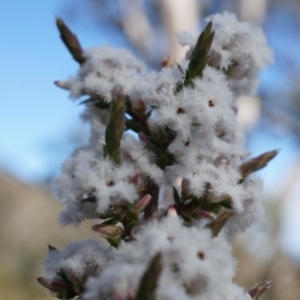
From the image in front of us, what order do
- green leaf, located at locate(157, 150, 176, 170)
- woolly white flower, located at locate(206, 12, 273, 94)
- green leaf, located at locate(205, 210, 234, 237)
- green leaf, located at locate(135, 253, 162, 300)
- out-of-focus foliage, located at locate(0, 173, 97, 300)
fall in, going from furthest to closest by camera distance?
out-of-focus foliage, located at locate(0, 173, 97, 300) → woolly white flower, located at locate(206, 12, 273, 94) → green leaf, located at locate(157, 150, 176, 170) → green leaf, located at locate(205, 210, 234, 237) → green leaf, located at locate(135, 253, 162, 300)

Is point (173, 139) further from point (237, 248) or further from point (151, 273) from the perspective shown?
point (237, 248)

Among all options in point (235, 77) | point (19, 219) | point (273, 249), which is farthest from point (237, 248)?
point (235, 77)

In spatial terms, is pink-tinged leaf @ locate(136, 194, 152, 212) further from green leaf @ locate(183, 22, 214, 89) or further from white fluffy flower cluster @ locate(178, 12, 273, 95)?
white fluffy flower cluster @ locate(178, 12, 273, 95)

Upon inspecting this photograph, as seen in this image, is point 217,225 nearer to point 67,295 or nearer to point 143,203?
point 143,203

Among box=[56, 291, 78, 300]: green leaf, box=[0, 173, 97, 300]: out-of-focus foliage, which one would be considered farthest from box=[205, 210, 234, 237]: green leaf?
box=[0, 173, 97, 300]: out-of-focus foliage

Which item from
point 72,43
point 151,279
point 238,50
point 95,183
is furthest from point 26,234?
point 151,279

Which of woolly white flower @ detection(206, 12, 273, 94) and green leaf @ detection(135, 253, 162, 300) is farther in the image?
woolly white flower @ detection(206, 12, 273, 94)
